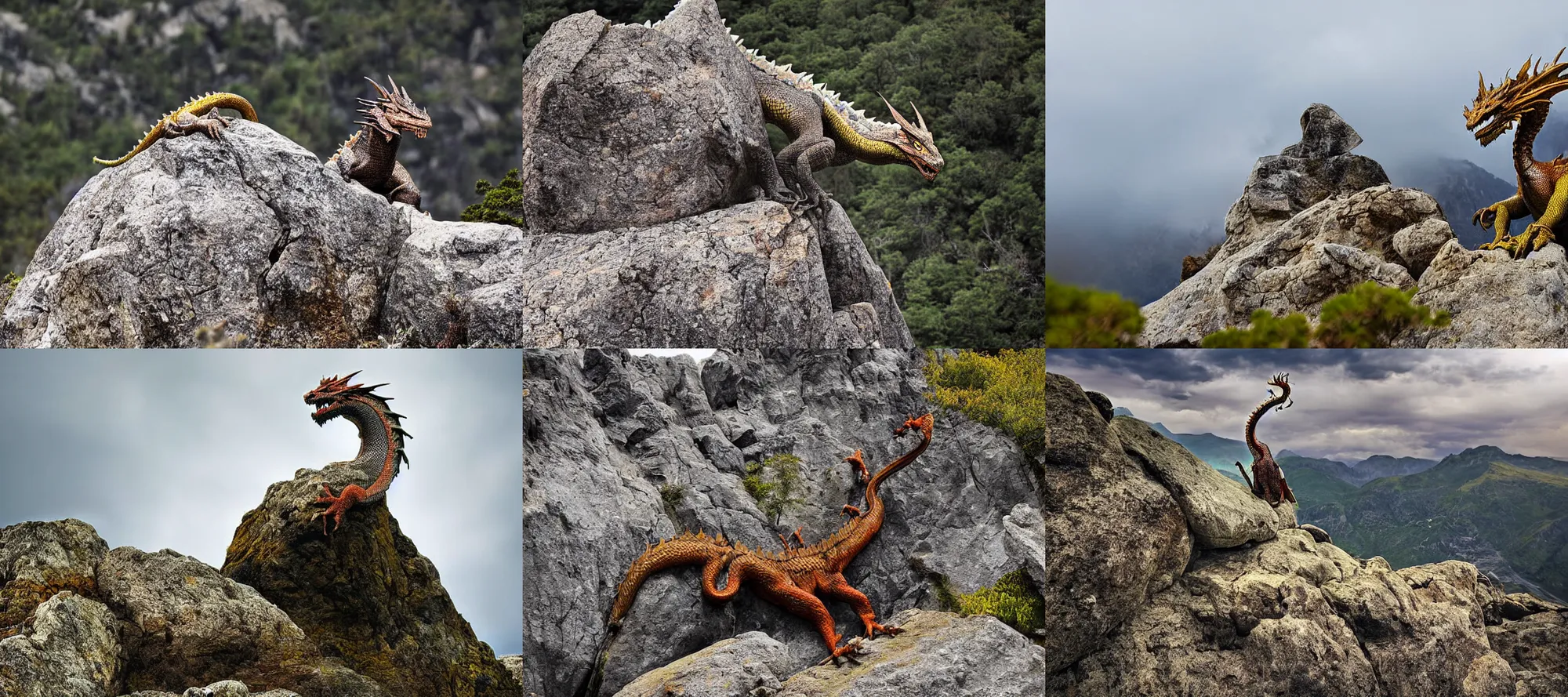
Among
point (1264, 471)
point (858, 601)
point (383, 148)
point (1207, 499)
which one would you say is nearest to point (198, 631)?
point (383, 148)

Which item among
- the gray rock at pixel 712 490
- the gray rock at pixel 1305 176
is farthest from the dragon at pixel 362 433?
the gray rock at pixel 1305 176

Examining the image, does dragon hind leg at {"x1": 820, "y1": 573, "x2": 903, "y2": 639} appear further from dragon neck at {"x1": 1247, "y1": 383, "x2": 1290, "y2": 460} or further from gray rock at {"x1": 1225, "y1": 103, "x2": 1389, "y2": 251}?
dragon neck at {"x1": 1247, "y1": 383, "x2": 1290, "y2": 460}

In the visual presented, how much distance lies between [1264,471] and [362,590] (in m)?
7.93

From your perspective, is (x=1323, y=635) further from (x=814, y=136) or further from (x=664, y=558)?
(x=814, y=136)

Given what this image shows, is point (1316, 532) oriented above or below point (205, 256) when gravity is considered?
below

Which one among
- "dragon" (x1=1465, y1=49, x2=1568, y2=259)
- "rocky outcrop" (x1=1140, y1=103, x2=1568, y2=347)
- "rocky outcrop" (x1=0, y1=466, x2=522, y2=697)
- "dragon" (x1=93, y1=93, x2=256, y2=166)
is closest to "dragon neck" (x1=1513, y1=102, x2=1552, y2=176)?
"dragon" (x1=1465, y1=49, x2=1568, y2=259)

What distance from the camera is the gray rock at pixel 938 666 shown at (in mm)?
8242

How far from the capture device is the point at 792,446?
31.1 ft

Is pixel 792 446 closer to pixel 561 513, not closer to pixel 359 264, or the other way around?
pixel 561 513

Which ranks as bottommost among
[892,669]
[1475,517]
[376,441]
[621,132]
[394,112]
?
[1475,517]

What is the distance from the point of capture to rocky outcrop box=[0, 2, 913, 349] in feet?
28.2

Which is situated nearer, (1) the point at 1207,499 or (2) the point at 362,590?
Answer: (2) the point at 362,590

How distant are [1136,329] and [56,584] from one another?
6.99 m

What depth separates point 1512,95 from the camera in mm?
8219
